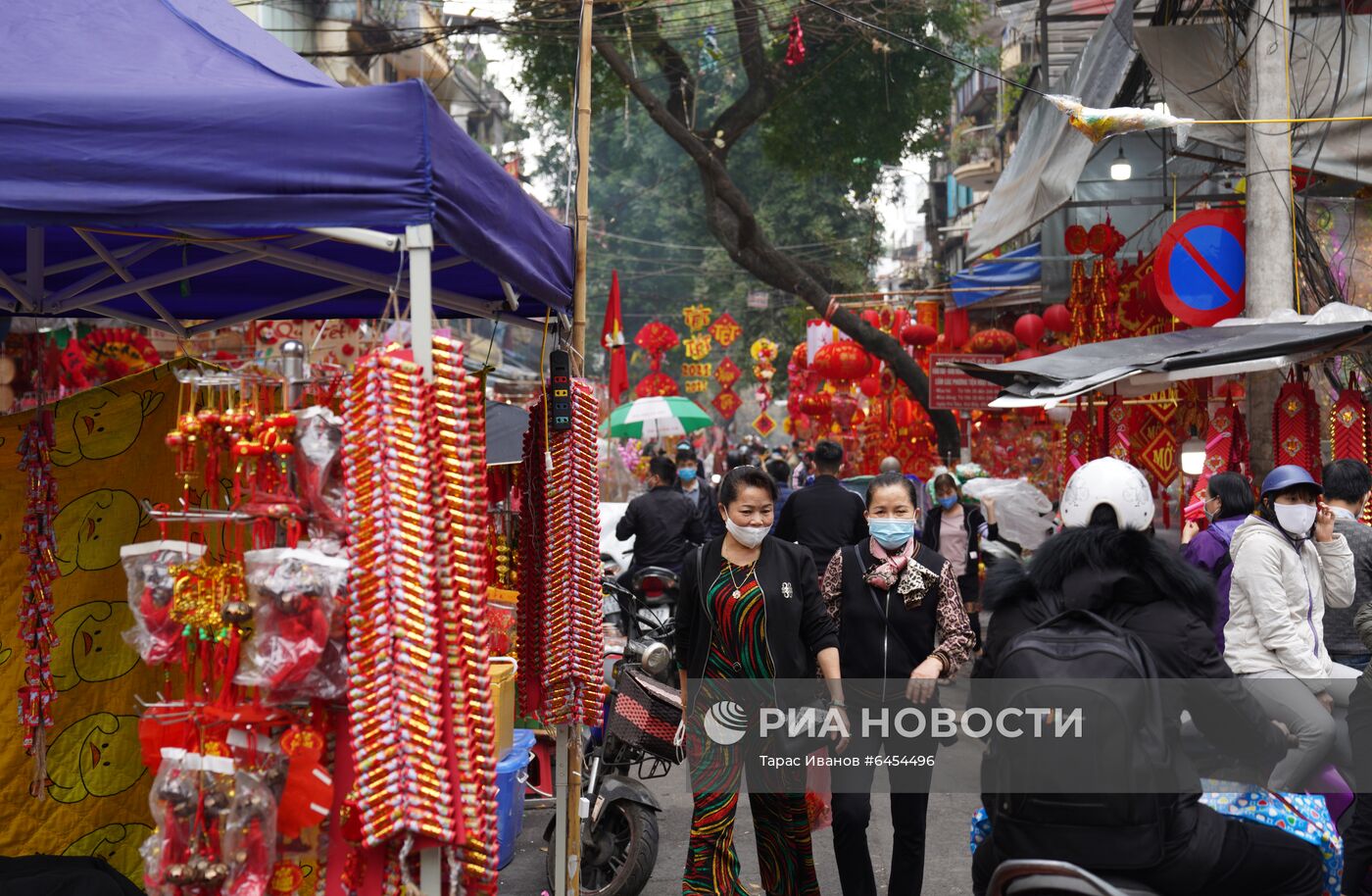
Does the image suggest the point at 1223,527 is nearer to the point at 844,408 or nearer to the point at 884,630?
the point at 884,630

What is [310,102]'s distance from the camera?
2.92 m

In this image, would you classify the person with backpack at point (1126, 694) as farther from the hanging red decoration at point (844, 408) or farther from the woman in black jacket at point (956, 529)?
the hanging red decoration at point (844, 408)

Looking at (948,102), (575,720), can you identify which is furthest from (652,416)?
(575,720)

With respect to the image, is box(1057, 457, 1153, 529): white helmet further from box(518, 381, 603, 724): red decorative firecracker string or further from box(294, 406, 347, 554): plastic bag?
box(294, 406, 347, 554): plastic bag

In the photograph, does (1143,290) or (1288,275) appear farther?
(1143,290)

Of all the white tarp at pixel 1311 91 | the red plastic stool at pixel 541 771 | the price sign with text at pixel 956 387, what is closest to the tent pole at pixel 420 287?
the red plastic stool at pixel 541 771

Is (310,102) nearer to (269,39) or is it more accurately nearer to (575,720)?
(269,39)

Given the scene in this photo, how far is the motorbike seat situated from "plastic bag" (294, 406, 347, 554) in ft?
5.95

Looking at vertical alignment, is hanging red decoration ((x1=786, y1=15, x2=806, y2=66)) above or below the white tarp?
above

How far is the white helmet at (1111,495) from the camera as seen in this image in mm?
3486

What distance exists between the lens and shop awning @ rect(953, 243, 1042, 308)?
15.8 meters

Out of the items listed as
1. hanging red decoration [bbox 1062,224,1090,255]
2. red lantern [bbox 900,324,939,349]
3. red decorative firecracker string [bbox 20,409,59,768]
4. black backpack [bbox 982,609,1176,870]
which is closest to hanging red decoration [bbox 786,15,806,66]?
red lantern [bbox 900,324,939,349]

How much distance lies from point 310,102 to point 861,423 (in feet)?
60.6

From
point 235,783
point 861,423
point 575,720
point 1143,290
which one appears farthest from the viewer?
point 861,423
